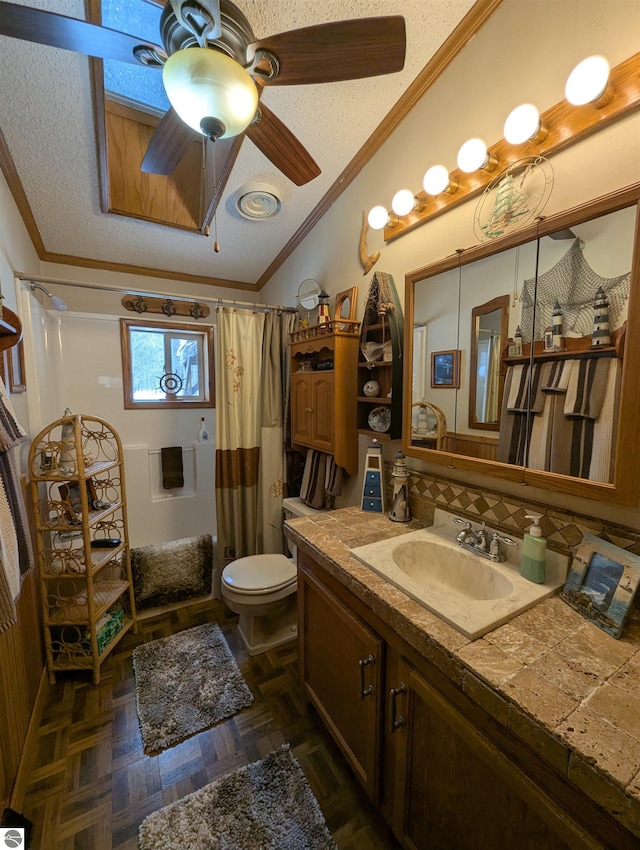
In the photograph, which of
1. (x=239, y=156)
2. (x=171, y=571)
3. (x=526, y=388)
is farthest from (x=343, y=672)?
(x=239, y=156)

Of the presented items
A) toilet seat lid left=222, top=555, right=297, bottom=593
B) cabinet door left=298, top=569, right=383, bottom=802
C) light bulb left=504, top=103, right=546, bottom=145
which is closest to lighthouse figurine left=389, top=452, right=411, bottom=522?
cabinet door left=298, top=569, right=383, bottom=802

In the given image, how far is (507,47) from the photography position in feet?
3.55

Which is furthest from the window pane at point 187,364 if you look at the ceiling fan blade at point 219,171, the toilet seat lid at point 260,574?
the toilet seat lid at point 260,574

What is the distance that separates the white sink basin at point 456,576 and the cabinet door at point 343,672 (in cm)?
20

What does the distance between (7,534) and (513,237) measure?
1.80 meters

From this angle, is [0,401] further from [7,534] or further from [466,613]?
[466,613]

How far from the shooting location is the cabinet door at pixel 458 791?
62 cm

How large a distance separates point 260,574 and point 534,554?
1354 millimetres

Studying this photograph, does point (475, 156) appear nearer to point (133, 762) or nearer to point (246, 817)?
point (246, 817)

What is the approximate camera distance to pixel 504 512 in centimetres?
115

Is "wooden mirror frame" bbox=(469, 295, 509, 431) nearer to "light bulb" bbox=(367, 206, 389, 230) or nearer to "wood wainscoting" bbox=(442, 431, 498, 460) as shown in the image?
"wood wainscoting" bbox=(442, 431, 498, 460)

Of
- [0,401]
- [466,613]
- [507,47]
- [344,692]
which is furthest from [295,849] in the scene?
[507,47]

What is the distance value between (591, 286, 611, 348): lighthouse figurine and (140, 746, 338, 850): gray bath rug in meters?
1.68

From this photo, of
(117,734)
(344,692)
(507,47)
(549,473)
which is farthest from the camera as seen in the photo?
(117,734)
